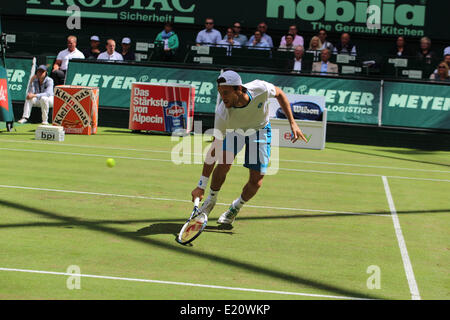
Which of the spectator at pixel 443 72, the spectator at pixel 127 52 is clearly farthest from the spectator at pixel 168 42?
the spectator at pixel 443 72

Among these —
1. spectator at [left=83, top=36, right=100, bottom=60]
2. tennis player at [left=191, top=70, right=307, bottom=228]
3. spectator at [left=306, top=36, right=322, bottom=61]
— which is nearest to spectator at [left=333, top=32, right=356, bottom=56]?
spectator at [left=306, top=36, right=322, bottom=61]

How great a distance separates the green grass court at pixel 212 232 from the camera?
6.44 metres

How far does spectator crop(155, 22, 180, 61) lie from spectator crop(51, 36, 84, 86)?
2.66 meters

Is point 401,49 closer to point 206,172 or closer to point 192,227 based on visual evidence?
point 206,172

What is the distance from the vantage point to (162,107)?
19766 millimetres

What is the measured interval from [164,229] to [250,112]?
172 centimetres

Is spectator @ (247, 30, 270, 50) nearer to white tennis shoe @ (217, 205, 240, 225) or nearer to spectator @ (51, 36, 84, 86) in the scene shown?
spectator @ (51, 36, 84, 86)

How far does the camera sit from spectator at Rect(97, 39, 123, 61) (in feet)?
71.3

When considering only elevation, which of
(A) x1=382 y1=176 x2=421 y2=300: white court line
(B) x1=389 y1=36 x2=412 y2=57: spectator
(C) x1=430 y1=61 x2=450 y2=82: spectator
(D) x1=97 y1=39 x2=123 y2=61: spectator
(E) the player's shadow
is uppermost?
(B) x1=389 y1=36 x2=412 y2=57: spectator

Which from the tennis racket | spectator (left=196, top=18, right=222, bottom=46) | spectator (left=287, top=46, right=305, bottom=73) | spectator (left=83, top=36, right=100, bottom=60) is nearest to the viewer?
the tennis racket

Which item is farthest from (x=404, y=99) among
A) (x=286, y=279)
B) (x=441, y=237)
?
(x=286, y=279)

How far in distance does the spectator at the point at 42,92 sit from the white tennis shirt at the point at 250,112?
1243 cm

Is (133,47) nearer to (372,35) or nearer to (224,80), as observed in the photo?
(372,35)

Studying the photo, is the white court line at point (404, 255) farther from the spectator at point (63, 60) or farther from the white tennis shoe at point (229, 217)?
the spectator at point (63, 60)
